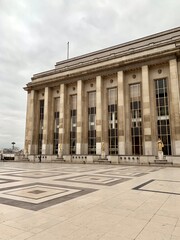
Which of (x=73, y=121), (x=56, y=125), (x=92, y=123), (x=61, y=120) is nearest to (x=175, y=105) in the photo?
(x=92, y=123)

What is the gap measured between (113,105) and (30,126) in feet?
66.9

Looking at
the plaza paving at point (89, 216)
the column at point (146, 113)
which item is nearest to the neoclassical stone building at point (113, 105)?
the column at point (146, 113)

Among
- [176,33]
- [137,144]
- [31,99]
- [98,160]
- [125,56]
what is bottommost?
[98,160]

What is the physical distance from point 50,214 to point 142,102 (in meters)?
31.8

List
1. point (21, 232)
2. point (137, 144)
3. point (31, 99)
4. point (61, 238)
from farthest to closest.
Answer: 1. point (31, 99)
2. point (137, 144)
3. point (21, 232)
4. point (61, 238)

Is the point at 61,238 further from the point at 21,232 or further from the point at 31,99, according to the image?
the point at 31,99

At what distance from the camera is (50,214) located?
4789mm

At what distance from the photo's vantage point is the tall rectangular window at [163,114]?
104 ft

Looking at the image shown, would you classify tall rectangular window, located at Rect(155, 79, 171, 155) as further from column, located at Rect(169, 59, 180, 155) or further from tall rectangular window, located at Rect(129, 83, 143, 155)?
tall rectangular window, located at Rect(129, 83, 143, 155)

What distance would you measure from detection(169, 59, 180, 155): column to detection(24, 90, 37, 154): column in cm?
2989

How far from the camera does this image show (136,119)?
1377 inches

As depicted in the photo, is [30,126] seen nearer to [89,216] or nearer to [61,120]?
[61,120]

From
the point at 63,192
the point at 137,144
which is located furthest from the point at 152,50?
the point at 63,192

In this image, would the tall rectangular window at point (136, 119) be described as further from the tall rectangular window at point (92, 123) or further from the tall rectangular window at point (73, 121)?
the tall rectangular window at point (73, 121)
